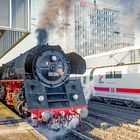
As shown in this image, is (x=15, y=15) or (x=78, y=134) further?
(x=15, y=15)

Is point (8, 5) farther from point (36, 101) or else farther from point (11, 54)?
point (11, 54)

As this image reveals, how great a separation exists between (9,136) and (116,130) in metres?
5.26

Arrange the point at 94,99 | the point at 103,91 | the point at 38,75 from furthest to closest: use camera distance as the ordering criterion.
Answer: the point at 94,99
the point at 103,91
the point at 38,75

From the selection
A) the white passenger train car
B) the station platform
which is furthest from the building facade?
the station platform

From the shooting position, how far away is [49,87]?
33.5ft

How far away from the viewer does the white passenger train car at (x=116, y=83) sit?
17.5m

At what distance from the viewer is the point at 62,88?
415 inches

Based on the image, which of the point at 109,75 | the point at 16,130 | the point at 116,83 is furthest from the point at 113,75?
the point at 16,130

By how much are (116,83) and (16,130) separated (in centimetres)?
1253

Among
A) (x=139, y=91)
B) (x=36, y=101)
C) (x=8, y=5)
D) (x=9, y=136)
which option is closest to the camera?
(x=9, y=136)

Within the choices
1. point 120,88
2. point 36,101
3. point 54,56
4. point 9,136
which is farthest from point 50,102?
point 120,88

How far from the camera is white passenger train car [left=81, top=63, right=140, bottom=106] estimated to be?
17.5 m

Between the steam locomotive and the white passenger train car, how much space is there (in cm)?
742

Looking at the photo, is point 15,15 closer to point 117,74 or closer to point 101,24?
point 117,74
